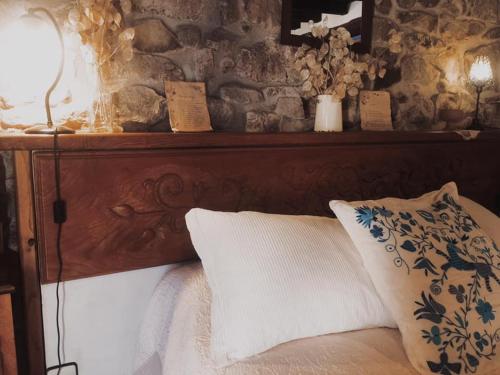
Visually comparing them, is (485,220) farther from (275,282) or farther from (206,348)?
(206,348)

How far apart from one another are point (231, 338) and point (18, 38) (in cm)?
112

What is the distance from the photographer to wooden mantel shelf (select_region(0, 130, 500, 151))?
120 centimetres

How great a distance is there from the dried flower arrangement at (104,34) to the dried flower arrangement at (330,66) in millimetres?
772

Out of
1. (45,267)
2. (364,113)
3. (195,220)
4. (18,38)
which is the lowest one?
(45,267)

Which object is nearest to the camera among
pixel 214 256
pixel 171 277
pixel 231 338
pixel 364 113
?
pixel 231 338

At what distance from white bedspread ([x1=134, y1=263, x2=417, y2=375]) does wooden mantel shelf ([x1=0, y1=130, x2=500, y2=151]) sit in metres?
0.45

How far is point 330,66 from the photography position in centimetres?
196

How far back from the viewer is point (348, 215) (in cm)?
132

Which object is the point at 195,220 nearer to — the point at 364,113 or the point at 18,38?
the point at 18,38

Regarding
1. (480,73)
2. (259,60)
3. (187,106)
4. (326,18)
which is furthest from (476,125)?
(187,106)

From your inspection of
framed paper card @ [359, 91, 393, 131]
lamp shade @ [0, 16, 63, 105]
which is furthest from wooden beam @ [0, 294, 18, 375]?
framed paper card @ [359, 91, 393, 131]

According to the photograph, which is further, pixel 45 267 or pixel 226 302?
pixel 45 267

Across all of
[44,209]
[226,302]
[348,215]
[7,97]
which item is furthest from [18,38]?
[348,215]

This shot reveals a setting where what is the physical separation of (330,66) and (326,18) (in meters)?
0.24
